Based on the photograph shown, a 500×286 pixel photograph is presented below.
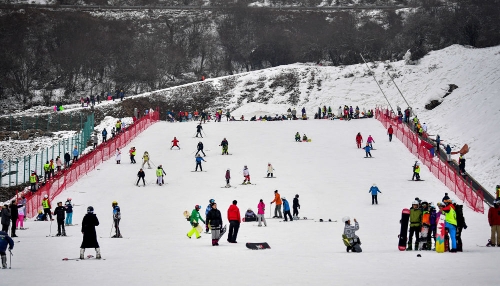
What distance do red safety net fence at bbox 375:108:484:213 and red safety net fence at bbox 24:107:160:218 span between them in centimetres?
1722

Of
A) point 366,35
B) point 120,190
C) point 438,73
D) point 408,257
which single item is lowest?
point 408,257

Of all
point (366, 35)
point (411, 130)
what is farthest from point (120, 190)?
point (366, 35)

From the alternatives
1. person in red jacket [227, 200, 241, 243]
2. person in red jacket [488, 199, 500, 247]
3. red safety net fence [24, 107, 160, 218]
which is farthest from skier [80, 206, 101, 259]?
red safety net fence [24, 107, 160, 218]

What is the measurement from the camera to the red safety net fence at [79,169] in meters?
35.0

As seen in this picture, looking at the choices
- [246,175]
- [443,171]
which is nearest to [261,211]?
[246,175]

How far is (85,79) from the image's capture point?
347 feet

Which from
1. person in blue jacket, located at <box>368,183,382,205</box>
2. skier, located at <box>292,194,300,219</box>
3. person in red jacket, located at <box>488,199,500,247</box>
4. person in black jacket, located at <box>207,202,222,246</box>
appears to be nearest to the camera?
person in red jacket, located at <box>488,199,500,247</box>

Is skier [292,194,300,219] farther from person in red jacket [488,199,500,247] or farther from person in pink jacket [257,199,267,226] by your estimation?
person in red jacket [488,199,500,247]

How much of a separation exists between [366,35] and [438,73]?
74.1 ft

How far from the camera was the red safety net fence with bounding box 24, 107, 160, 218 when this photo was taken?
35000mm

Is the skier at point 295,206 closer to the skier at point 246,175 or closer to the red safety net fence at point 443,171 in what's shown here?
the red safety net fence at point 443,171

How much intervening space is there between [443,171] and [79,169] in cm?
1788

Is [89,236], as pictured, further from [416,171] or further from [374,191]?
[416,171]

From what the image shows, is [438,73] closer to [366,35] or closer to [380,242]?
[366,35]
